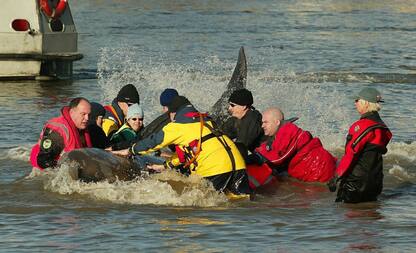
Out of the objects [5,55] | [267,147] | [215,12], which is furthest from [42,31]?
[215,12]

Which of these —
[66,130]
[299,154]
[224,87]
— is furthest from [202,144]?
[224,87]

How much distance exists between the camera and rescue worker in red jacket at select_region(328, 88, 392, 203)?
12.1 m

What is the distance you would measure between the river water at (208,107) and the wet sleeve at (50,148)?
0.16 m

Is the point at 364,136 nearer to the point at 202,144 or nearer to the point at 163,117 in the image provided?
the point at 202,144

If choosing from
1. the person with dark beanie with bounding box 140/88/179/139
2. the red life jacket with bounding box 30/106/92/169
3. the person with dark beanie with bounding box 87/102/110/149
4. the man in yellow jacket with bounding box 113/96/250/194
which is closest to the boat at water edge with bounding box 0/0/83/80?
the person with dark beanie with bounding box 87/102/110/149

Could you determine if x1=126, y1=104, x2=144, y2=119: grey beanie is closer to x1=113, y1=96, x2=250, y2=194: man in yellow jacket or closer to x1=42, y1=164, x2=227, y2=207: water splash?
x1=42, y1=164, x2=227, y2=207: water splash

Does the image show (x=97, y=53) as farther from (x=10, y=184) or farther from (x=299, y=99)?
(x=10, y=184)

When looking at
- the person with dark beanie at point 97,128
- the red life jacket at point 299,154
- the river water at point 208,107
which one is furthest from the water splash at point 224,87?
the person with dark beanie at point 97,128

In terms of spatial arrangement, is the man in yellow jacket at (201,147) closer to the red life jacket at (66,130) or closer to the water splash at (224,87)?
the red life jacket at (66,130)

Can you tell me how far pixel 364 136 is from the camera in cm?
1211

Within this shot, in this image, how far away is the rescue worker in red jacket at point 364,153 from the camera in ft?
39.8

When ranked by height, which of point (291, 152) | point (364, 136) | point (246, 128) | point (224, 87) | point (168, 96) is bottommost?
point (224, 87)

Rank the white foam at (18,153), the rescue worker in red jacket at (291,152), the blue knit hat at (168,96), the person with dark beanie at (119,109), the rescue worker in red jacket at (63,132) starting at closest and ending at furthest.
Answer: the rescue worker in red jacket at (63,132), the blue knit hat at (168,96), the rescue worker in red jacket at (291,152), the person with dark beanie at (119,109), the white foam at (18,153)

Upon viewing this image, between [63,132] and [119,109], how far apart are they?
7.32ft
